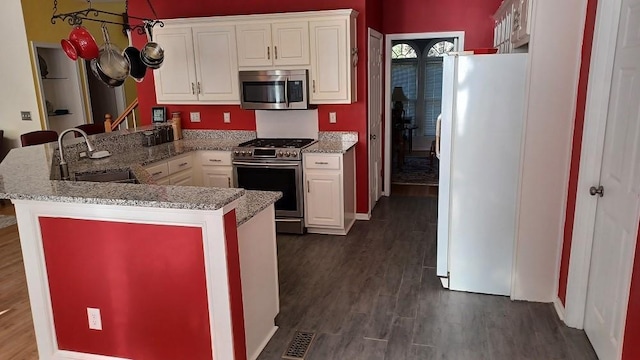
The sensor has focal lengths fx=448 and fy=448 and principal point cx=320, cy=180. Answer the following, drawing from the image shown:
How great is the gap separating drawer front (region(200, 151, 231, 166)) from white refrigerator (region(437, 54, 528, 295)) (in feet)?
7.72

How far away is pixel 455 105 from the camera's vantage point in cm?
309

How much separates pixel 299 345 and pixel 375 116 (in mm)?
3368

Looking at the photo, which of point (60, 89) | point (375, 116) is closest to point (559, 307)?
point (375, 116)

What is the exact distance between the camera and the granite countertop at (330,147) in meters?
4.39

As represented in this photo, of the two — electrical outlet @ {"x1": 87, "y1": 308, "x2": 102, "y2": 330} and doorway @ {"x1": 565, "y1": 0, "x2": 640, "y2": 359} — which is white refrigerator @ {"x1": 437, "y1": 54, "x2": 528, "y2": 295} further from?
electrical outlet @ {"x1": 87, "y1": 308, "x2": 102, "y2": 330}

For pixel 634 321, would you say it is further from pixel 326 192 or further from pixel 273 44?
pixel 273 44

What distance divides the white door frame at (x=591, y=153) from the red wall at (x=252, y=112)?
2.55 m

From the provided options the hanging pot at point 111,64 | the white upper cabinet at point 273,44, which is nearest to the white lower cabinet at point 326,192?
the white upper cabinet at point 273,44

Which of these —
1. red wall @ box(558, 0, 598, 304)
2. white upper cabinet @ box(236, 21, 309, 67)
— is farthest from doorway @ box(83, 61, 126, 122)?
red wall @ box(558, 0, 598, 304)

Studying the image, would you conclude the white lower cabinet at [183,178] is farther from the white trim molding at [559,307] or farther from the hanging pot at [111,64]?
the white trim molding at [559,307]

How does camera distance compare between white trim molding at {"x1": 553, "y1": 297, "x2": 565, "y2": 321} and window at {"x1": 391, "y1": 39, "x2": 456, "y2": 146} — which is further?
window at {"x1": 391, "y1": 39, "x2": 456, "y2": 146}

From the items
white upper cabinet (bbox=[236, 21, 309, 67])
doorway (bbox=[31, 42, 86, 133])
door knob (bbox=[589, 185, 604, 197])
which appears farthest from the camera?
doorway (bbox=[31, 42, 86, 133])

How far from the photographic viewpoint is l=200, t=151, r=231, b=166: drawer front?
4.70m

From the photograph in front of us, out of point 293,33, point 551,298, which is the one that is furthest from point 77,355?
point 293,33
